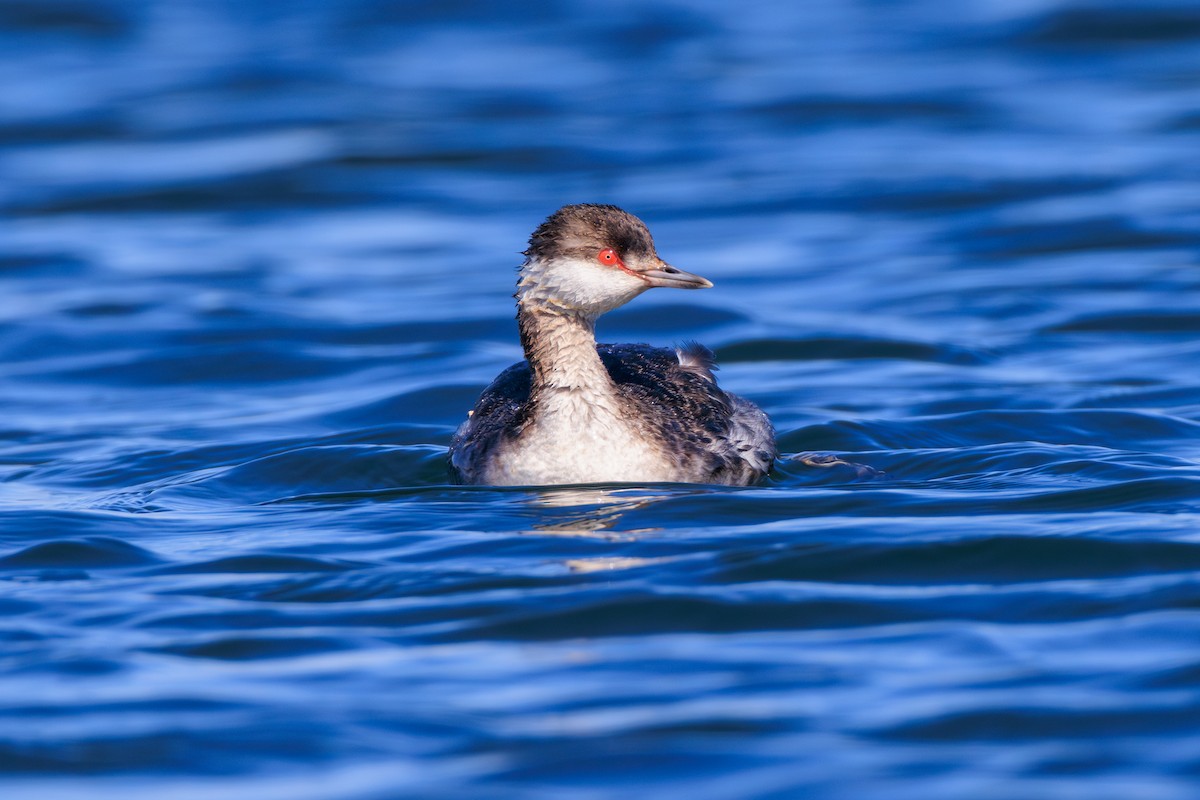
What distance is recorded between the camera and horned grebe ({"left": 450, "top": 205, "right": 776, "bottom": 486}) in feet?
30.5

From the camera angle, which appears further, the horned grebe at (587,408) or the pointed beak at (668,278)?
the pointed beak at (668,278)

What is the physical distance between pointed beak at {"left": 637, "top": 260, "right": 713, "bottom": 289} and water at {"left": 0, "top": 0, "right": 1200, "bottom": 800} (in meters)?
1.17

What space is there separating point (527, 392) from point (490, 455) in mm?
775

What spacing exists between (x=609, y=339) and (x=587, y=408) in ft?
18.4

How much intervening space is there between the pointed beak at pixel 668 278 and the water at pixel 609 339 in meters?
1.17

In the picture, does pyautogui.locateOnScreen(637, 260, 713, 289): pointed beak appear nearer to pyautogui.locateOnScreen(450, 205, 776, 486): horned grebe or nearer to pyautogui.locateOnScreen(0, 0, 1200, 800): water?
pyautogui.locateOnScreen(450, 205, 776, 486): horned grebe

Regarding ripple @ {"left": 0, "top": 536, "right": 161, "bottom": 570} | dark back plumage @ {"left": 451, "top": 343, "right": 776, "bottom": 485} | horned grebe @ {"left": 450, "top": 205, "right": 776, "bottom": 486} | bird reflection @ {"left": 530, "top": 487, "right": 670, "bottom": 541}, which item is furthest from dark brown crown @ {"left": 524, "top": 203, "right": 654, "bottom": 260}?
ripple @ {"left": 0, "top": 536, "right": 161, "bottom": 570}

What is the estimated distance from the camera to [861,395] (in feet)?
39.7

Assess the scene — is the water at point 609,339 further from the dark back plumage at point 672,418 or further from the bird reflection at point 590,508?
the dark back plumage at point 672,418

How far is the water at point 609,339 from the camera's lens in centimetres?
618

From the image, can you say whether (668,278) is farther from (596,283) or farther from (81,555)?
(81,555)

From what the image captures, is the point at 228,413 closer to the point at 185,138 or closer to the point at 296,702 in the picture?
the point at 296,702

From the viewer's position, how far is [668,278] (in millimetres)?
9445

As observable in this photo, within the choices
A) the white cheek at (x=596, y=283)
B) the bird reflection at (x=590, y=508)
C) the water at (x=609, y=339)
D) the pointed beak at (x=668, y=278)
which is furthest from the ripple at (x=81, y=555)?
the pointed beak at (x=668, y=278)
